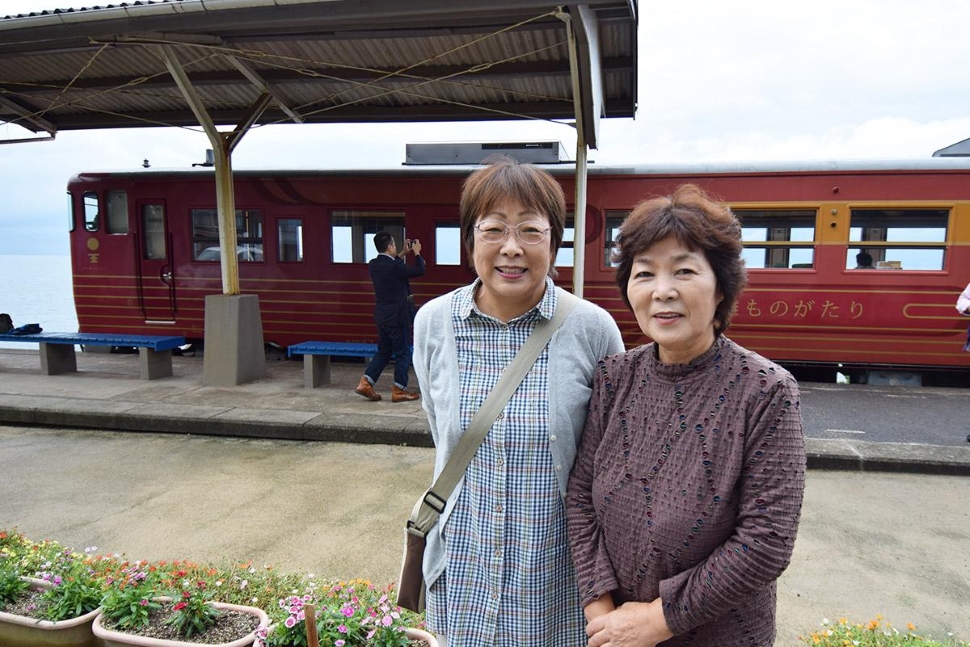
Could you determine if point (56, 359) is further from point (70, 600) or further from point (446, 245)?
point (70, 600)

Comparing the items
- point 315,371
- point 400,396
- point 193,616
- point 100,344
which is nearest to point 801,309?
point 400,396

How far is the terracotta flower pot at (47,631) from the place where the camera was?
6.92 feet

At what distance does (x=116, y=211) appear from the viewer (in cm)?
899

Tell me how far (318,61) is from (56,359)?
5293 millimetres

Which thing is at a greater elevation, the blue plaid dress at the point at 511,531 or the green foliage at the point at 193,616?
the blue plaid dress at the point at 511,531

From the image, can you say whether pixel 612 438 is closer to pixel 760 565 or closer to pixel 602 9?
pixel 760 565

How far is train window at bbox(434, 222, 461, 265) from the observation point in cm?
822

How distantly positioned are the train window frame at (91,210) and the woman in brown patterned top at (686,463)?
1006 centimetres

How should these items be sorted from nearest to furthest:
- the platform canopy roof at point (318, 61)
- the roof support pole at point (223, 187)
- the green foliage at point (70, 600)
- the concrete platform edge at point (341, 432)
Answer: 1. the green foliage at point (70, 600)
2. the concrete platform edge at point (341, 432)
3. the platform canopy roof at point (318, 61)
4. the roof support pole at point (223, 187)

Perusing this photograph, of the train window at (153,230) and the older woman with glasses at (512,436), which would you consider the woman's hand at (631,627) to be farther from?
the train window at (153,230)

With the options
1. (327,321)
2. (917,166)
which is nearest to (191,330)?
(327,321)

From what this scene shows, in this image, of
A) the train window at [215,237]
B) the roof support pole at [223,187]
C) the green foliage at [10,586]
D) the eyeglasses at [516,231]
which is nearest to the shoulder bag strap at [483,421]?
the eyeglasses at [516,231]

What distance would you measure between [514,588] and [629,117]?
705 centimetres

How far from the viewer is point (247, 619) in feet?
6.96
